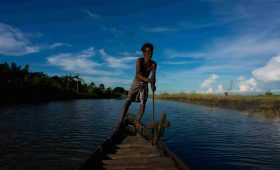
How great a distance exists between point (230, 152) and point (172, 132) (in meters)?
7.15

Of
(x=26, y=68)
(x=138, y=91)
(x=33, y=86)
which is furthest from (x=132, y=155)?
(x=26, y=68)

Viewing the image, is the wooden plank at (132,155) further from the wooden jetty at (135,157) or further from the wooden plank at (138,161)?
the wooden plank at (138,161)

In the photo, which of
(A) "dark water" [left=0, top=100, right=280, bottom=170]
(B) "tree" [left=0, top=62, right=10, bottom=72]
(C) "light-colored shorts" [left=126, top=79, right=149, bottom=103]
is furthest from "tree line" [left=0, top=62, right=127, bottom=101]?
(C) "light-colored shorts" [left=126, top=79, right=149, bottom=103]

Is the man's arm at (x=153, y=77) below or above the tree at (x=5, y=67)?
below

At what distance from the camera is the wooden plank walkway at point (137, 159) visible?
7234 mm

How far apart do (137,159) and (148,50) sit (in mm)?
3431

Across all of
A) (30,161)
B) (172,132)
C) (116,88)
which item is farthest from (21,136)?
(116,88)

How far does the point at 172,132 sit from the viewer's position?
21.3 meters

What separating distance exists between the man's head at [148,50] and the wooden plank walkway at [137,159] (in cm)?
280

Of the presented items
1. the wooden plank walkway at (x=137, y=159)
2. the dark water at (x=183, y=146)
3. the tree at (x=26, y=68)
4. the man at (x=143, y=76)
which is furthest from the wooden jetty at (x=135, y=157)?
the tree at (x=26, y=68)

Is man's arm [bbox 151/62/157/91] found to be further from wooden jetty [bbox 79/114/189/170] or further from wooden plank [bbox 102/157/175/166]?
wooden plank [bbox 102/157/175/166]

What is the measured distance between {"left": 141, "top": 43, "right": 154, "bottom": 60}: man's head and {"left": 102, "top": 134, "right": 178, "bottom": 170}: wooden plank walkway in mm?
2803

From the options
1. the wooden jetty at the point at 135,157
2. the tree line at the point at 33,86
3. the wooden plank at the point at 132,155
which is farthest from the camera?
the tree line at the point at 33,86

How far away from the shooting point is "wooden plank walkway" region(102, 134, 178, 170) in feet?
23.7
